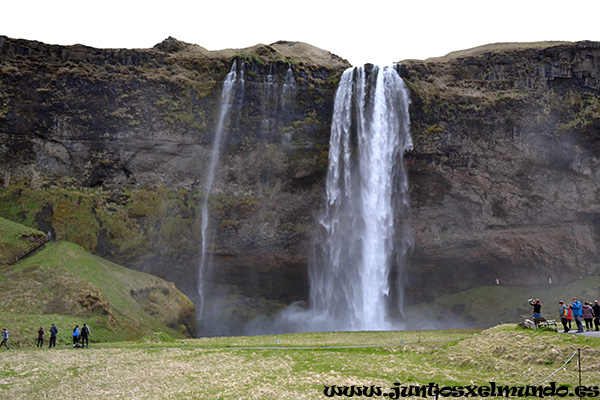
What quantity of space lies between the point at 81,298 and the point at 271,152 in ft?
88.1

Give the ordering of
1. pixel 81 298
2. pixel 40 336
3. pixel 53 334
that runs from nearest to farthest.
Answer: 1. pixel 53 334
2. pixel 40 336
3. pixel 81 298

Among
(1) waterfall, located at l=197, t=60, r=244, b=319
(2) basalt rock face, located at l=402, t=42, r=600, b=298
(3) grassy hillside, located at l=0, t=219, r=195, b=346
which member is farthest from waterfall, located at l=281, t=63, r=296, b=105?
(3) grassy hillside, located at l=0, t=219, r=195, b=346

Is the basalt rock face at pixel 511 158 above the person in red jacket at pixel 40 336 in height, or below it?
above

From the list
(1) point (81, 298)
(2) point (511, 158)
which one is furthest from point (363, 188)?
(1) point (81, 298)

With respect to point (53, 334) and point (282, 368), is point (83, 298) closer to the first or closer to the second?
point (53, 334)

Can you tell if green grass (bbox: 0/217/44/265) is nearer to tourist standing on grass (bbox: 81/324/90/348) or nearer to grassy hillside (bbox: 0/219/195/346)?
grassy hillside (bbox: 0/219/195/346)

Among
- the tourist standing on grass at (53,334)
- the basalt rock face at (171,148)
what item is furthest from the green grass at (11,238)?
the tourist standing on grass at (53,334)

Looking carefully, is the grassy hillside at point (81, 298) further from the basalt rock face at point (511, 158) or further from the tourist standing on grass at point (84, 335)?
the basalt rock face at point (511, 158)

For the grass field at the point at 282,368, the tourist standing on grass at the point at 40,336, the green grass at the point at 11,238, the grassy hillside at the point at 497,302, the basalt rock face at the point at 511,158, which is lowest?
the grassy hillside at the point at 497,302

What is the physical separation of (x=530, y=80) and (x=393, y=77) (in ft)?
52.7

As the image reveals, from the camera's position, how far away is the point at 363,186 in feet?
185

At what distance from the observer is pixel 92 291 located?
3903cm

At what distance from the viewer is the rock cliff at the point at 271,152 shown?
55.2 meters

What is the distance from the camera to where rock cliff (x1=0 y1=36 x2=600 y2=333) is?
5519 cm
